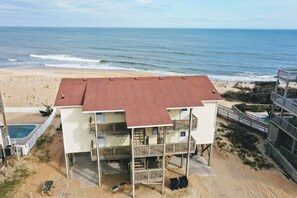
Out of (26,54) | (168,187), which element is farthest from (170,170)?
(26,54)

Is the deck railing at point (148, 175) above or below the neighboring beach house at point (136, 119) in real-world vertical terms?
below

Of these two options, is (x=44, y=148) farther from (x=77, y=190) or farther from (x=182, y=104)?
(x=182, y=104)

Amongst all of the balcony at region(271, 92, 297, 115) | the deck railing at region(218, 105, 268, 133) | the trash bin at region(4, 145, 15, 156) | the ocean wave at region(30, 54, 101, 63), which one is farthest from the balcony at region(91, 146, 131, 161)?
the ocean wave at region(30, 54, 101, 63)

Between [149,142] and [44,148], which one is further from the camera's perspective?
[44,148]

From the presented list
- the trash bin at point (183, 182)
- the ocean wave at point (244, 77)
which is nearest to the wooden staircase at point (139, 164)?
the trash bin at point (183, 182)

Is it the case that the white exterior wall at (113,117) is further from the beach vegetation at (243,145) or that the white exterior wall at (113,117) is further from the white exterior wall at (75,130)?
the beach vegetation at (243,145)

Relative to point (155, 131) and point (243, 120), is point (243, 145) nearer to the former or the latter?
point (243, 120)

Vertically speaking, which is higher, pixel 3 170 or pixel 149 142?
pixel 149 142
